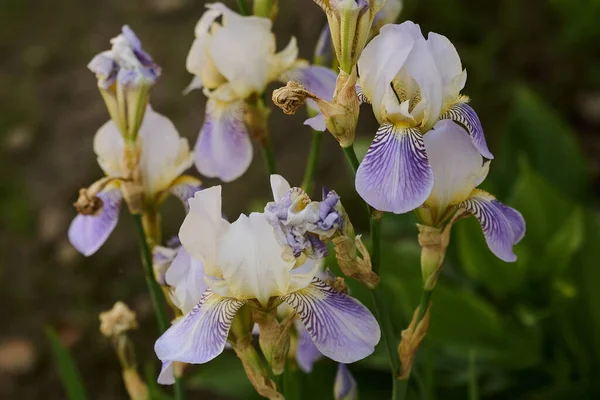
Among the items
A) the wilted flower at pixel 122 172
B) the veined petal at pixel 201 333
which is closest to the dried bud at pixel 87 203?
the wilted flower at pixel 122 172

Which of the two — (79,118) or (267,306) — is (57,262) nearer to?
(79,118)

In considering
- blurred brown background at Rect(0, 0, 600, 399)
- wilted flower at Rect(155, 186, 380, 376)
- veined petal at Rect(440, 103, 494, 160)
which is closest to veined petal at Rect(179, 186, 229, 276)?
wilted flower at Rect(155, 186, 380, 376)

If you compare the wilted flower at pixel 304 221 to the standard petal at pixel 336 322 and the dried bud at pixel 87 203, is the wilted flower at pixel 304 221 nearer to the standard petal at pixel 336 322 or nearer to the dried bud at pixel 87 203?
the standard petal at pixel 336 322

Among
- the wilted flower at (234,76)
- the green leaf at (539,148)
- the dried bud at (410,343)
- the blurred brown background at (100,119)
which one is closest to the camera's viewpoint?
the dried bud at (410,343)

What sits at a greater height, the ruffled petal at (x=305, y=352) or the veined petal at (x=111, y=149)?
the veined petal at (x=111, y=149)

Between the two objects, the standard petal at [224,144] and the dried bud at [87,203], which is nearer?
the dried bud at [87,203]

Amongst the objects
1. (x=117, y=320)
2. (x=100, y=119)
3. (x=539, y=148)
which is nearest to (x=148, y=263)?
(x=117, y=320)
